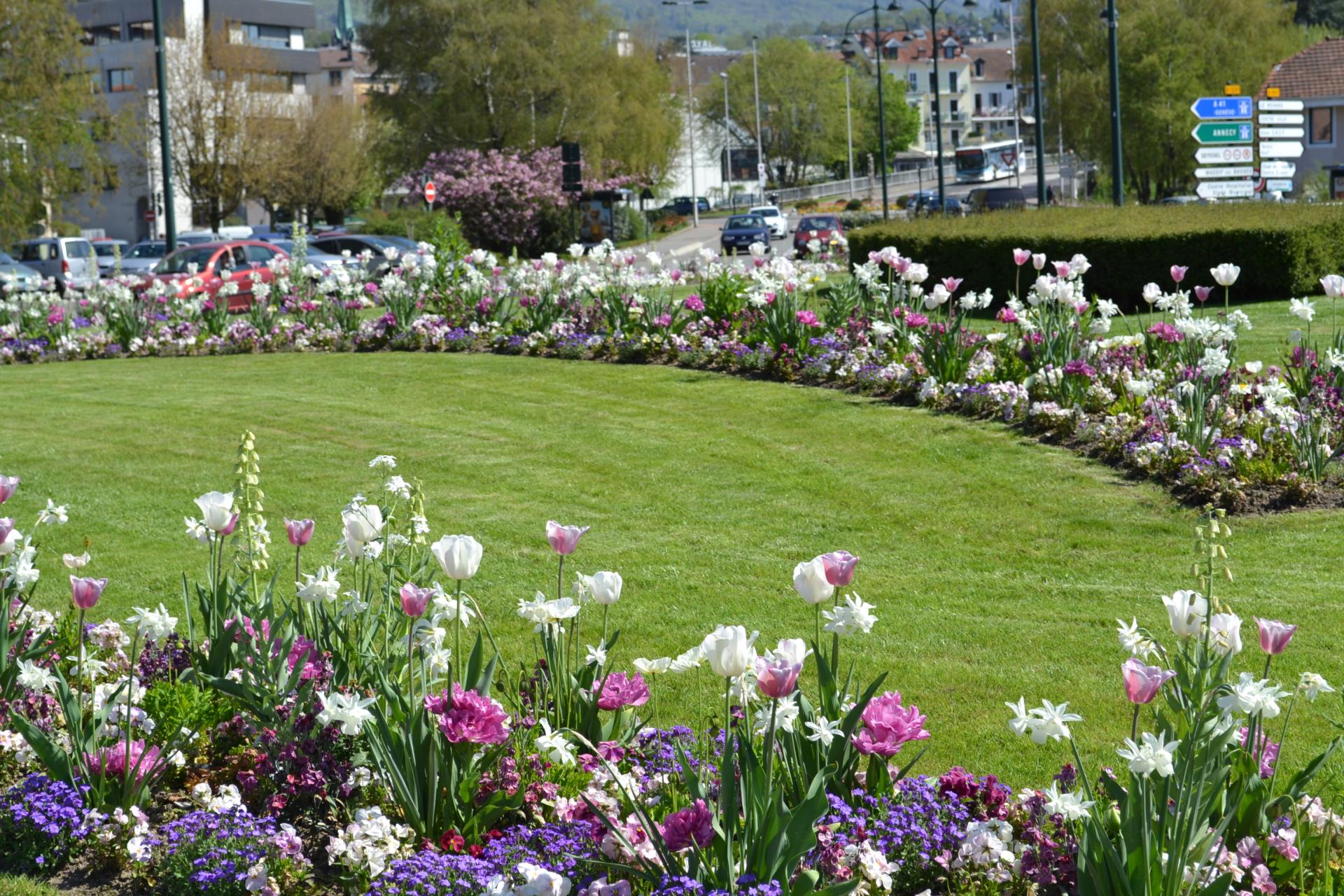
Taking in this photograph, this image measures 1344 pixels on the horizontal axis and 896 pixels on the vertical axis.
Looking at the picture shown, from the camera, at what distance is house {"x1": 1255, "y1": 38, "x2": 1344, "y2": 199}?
177ft

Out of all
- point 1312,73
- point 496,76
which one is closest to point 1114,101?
point 496,76

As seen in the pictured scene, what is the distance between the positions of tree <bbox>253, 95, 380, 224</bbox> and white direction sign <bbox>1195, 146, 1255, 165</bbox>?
39.7 metres

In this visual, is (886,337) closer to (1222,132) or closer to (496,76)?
(1222,132)

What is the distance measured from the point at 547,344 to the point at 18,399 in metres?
5.34

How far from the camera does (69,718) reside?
13.8 feet

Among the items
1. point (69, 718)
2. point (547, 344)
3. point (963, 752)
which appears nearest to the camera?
point (69, 718)

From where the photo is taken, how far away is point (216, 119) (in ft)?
172

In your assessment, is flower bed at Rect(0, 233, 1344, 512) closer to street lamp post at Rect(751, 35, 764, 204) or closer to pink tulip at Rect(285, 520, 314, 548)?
pink tulip at Rect(285, 520, 314, 548)

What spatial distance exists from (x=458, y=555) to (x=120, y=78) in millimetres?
72176

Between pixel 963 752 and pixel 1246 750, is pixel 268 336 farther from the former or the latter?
pixel 1246 750

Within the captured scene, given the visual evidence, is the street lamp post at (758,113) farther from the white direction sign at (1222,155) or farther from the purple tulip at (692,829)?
the purple tulip at (692,829)

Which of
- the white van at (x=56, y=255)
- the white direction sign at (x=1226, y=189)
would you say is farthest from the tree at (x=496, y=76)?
the white direction sign at (x=1226, y=189)

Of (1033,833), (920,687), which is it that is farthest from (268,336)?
(1033,833)

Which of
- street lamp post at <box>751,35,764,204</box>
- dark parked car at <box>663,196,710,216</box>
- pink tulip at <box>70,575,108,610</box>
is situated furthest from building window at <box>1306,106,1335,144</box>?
pink tulip at <box>70,575,108,610</box>
